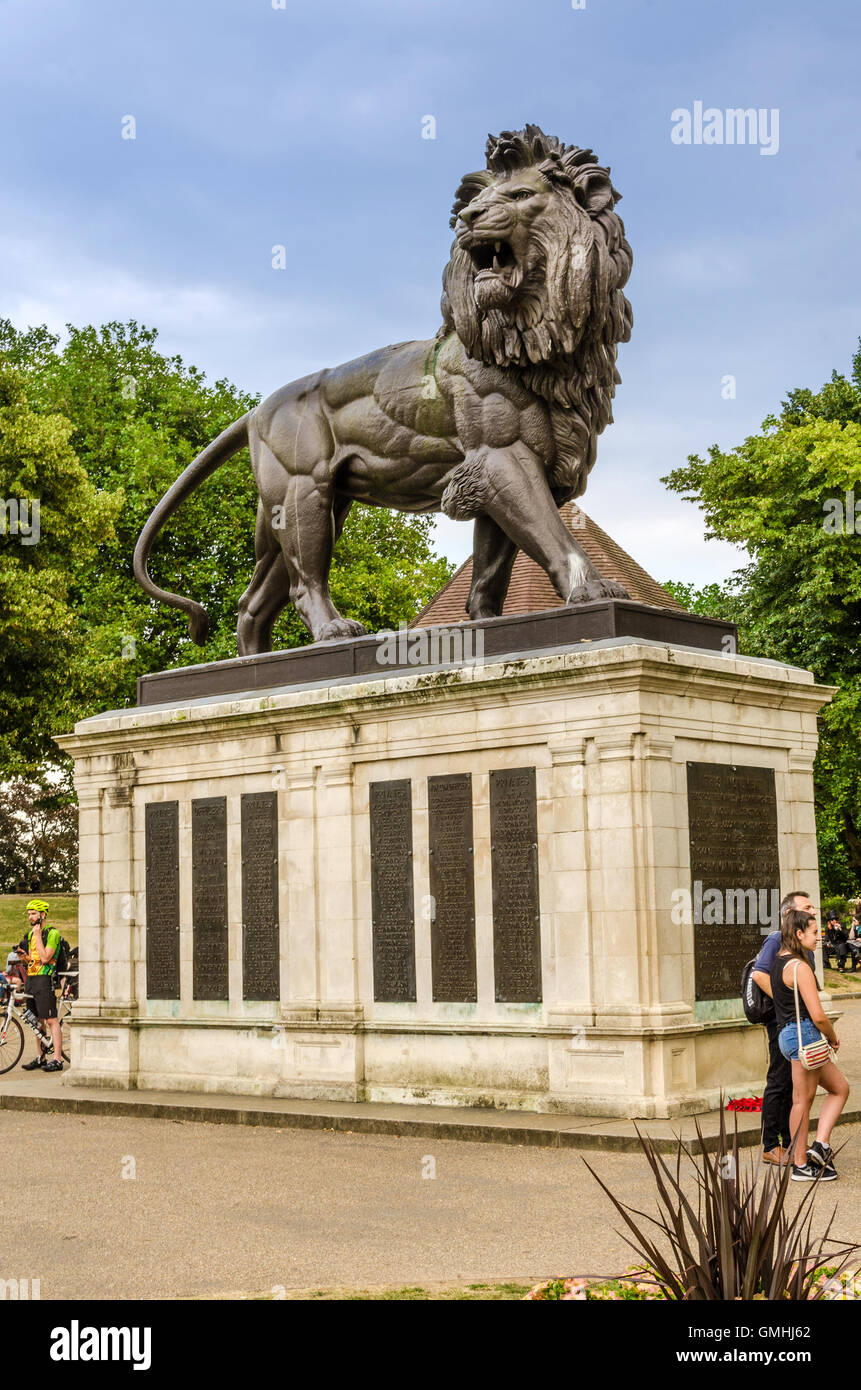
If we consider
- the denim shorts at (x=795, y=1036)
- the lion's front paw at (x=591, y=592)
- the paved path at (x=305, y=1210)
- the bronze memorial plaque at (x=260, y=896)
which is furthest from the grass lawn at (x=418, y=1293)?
the bronze memorial plaque at (x=260, y=896)

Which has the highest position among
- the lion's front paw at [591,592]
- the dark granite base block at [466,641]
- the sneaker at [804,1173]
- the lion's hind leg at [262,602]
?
the lion's hind leg at [262,602]

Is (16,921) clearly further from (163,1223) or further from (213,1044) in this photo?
(163,1223)

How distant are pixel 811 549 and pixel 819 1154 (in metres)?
27.1

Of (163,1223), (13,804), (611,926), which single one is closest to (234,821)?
(611,926)

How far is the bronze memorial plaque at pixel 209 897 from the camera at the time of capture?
14.9m

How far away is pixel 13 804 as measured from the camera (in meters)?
57.5

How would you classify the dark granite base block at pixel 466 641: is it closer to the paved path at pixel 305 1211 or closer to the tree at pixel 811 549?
the paved path at pixel 305 1211

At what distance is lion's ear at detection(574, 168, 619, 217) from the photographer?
43.5 ft

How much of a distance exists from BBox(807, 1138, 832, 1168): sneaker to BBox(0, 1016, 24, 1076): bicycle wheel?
11.1 metres

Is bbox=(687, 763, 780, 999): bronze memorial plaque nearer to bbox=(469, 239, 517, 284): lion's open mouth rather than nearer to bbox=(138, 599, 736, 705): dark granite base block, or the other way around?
bbox=(138, 599, 736, 705): dark granite base block

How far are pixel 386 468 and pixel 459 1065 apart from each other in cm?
546

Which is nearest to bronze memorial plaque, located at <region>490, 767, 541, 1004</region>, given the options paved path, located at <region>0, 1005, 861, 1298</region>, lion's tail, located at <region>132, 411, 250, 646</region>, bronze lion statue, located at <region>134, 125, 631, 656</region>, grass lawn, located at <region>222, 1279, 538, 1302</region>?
paved path, located at <region>0, 1005, 861, 1298</region>

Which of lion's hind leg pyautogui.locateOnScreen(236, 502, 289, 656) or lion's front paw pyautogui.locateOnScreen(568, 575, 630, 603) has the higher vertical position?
lion's hind leg pyautogui.locateOnScreen(236, 502, 289, 656)

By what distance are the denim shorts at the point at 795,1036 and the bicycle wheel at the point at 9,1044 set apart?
1082 cm
